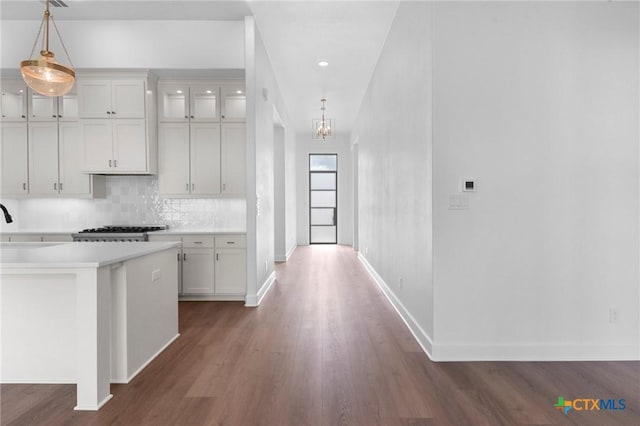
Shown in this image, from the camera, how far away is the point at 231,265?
4215 millimetres

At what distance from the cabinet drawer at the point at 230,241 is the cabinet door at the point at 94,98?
84.5 inches

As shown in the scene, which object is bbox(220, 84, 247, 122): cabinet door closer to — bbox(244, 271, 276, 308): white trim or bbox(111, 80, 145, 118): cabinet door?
bbox(111, 80, 145, 118): cabinet door

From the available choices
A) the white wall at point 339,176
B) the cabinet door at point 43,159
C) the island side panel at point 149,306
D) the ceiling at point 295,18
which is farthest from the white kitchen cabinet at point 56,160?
the white wall at point 339,176

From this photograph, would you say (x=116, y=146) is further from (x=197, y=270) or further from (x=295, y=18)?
(x=295, y=18)

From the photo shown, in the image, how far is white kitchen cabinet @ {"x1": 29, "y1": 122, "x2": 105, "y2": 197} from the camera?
171 inches

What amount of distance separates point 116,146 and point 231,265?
213cm

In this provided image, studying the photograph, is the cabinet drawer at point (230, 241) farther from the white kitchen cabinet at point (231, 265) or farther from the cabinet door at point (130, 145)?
the cabinet door at point (130, 145)

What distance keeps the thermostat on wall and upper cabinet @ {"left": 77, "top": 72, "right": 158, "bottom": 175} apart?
3.75 m

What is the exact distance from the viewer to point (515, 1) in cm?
253

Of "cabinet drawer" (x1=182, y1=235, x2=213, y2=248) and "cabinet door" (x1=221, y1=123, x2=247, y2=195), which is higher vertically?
"cabinet door" (x1=221, y1=123, x2=247, y2=195)

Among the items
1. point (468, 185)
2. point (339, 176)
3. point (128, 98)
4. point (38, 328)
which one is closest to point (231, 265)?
point (38, 328)

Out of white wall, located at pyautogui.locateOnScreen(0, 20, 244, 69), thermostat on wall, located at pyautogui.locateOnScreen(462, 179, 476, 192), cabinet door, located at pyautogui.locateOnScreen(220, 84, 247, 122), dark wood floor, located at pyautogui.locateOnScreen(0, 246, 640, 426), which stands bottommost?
dark wood floor, located at pyautogui.locateOnScreen(0, 246, 640, 426)

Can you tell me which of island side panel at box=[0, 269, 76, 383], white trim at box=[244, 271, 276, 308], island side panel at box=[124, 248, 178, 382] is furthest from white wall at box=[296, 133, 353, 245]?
island side panel at box=[0, 269, 76, 383]

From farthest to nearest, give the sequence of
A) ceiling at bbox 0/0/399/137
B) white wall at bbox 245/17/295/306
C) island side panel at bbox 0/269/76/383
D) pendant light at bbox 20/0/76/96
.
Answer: white wall at bbox 245/17/295/306
ceiling at bbox 0/0/399/137
pendant light at bbox 20/0/76/96
island side panel at bbox 0/269/76/383
